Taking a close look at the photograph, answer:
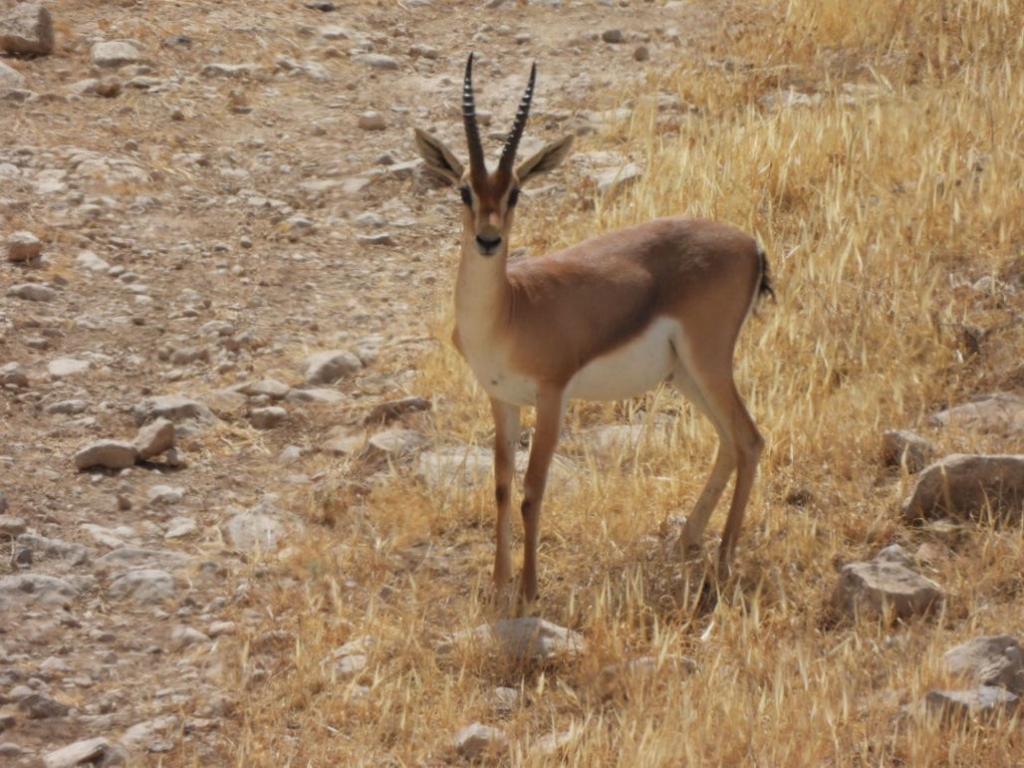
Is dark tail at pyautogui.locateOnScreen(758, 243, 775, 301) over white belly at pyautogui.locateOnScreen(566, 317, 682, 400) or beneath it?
over

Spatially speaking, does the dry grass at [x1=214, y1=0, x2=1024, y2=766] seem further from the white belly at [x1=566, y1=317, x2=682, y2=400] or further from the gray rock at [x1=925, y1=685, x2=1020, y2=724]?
the white belly at [x1=566, y1=317, x2=682, y2=400]

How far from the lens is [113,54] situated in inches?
456

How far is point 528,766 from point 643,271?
2.31 m

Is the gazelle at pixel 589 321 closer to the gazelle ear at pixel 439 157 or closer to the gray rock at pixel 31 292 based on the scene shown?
the gazelle ear at pixel 439 157

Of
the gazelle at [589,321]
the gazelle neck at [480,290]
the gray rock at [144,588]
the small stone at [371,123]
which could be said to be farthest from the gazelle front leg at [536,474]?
the small stone at [371,123]

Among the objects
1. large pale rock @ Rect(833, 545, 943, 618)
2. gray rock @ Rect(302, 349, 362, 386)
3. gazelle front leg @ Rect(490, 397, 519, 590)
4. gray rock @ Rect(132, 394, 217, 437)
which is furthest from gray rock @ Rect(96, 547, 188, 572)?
large pale rock @ Rect(833, 545, 943, 618)

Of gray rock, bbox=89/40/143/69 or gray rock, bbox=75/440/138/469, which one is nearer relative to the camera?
gray rock, bbox=75/440/138/469

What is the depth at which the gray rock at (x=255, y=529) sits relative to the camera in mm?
6438

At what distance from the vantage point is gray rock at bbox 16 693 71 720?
5152 mm

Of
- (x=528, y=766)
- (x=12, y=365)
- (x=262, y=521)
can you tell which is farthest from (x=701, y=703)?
(x=12, y=365)

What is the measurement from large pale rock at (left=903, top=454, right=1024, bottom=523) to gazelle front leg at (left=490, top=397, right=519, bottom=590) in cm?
166

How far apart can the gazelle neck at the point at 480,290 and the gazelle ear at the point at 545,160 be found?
342mm

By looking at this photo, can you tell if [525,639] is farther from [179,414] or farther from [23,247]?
[23,247]

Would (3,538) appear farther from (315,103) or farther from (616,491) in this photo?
(315,103)
